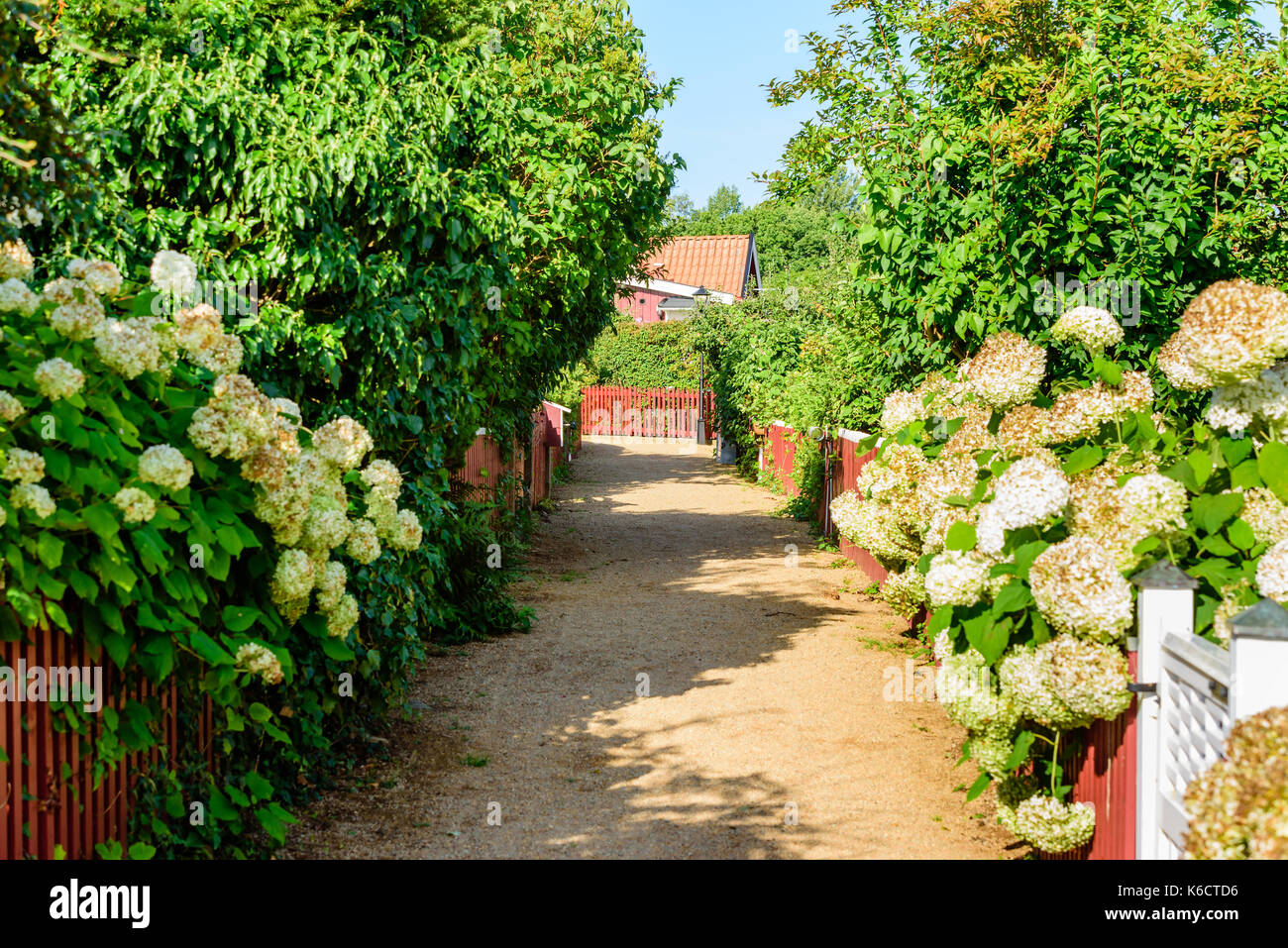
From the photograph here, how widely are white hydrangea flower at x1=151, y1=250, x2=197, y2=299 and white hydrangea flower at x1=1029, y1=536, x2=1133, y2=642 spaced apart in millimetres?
3592

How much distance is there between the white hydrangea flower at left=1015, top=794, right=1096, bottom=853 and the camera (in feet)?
13.4

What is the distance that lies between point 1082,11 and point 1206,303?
5.14 metres

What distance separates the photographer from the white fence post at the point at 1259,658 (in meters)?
2.76

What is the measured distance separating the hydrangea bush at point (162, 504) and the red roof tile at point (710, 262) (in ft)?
147

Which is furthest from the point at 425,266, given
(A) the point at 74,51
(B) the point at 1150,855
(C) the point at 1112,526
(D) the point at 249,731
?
(B) the point at 1150,855

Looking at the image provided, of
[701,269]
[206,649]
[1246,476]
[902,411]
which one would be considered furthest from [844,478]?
[701,269]

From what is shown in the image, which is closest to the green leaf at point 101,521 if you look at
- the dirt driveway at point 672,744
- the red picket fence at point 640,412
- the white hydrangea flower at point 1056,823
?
the dirt driveway at point 672,744

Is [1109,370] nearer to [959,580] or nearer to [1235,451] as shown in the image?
[1235,451]

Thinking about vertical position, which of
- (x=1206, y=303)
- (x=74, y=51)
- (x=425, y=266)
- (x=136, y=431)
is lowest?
(x=136, y=431)

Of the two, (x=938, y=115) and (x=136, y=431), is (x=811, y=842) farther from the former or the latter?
(x=938, y=115)

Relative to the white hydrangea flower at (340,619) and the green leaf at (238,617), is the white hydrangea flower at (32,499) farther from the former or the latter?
the white hydrangea flower at (340,619)

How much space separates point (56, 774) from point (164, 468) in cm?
108

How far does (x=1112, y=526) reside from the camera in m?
3.87
